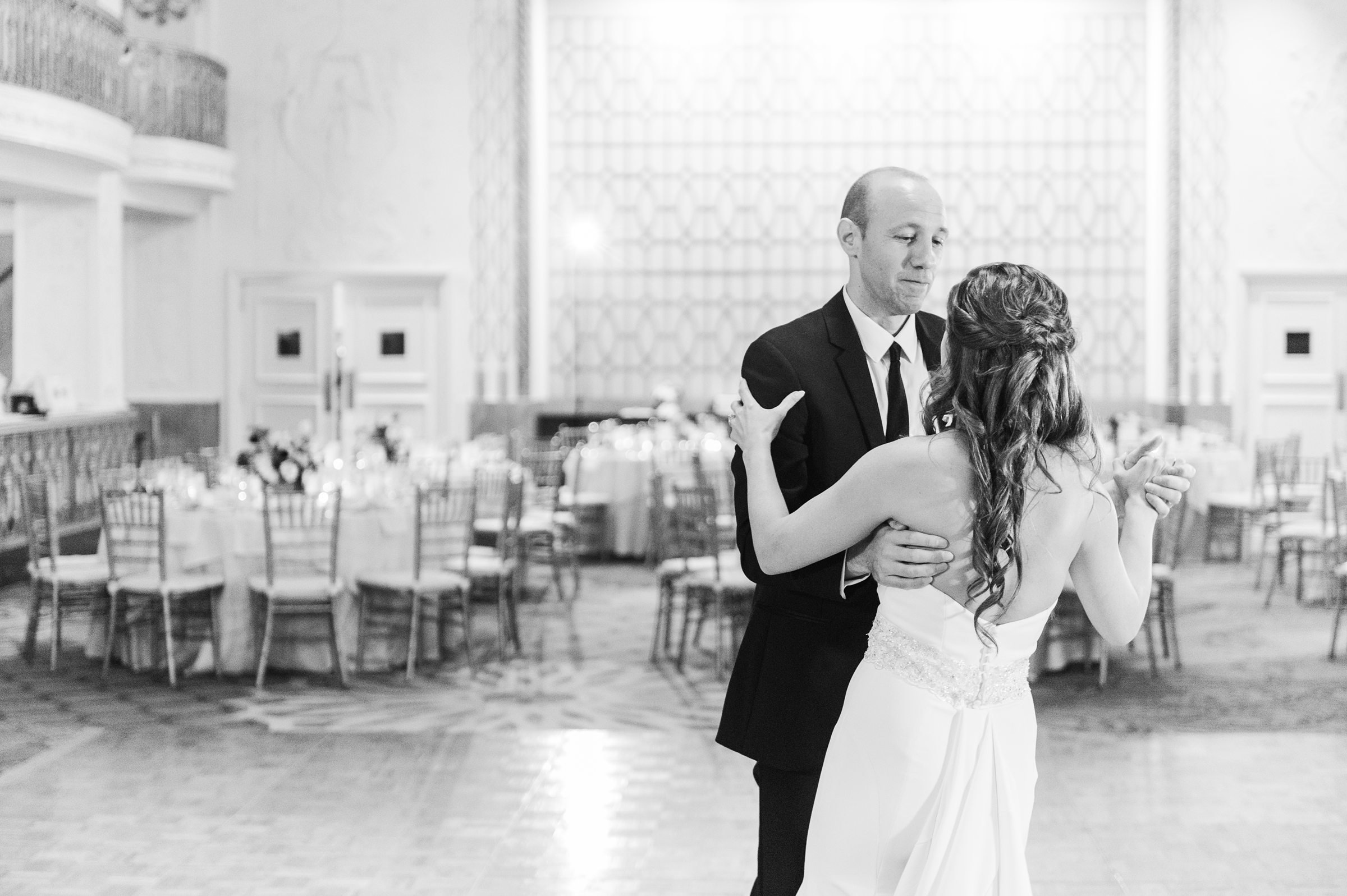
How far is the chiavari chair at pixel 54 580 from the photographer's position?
7.07 metres

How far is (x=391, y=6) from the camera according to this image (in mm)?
13789

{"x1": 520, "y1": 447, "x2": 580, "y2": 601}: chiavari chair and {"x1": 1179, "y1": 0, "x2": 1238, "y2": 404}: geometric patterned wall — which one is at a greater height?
{"x1": 1179, "y1": 0, "x2": 1238, "y2": 404}: geometric patterned wall

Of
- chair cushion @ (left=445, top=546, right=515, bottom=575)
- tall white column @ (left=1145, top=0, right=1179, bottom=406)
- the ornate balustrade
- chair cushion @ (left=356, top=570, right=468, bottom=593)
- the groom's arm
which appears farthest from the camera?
tall white column @ (left=1145, top=0, right=1179, bottom=406)

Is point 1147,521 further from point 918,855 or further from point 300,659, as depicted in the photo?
point 300,659

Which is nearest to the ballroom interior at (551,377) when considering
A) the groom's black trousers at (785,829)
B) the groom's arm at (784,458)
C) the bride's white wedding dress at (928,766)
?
the groom's black trousers at (785,829)

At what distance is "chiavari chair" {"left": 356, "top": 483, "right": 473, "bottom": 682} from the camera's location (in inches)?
273

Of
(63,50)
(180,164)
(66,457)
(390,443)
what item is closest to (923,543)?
(390,443)

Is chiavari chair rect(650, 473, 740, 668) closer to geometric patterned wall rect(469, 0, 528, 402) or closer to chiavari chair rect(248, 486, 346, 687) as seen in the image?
chiavari chair rect(248, 486, 346, 687)

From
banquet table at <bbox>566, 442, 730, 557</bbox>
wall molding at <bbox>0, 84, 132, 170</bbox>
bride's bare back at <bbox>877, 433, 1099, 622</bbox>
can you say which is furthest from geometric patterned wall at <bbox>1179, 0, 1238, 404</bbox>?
bride's bare back at <bbox>877, 433, 1099, 622</bbox>

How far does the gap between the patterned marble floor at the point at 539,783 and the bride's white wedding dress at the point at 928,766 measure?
1978mm

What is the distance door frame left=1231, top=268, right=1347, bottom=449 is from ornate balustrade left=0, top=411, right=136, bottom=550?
371 inches

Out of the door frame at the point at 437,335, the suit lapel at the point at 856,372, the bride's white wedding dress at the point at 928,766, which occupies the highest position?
→ the door frame at the point at 437,335

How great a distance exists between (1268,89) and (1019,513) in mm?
12678

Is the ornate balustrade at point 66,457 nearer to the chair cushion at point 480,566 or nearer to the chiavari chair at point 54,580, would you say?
the chiavari chair at point 54,580
